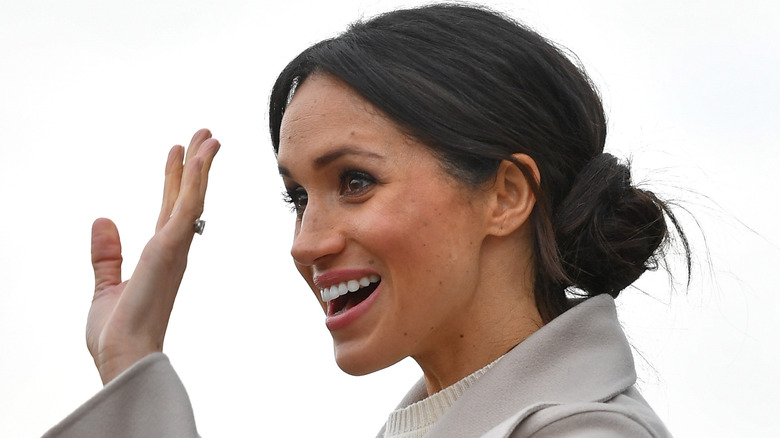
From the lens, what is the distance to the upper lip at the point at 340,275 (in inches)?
166

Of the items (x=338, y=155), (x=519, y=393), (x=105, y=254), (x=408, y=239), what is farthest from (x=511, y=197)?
(x=105, y=254)

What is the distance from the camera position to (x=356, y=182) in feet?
13.9

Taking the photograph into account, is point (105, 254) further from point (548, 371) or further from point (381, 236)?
point (548, 371)

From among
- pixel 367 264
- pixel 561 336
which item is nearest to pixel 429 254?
pixel 367 264

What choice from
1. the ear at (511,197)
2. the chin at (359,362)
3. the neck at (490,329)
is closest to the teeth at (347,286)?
the chin at (359,362)

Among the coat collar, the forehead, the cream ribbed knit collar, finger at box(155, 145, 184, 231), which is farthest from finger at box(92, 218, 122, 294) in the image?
the coat collar

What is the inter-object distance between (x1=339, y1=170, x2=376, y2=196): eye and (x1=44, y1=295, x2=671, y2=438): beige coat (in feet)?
2.14

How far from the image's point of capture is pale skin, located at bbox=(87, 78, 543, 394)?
13.7 feet

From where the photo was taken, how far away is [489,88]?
4332 mm

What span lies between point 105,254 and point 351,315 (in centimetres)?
83

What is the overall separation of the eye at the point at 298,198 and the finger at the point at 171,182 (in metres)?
0.35

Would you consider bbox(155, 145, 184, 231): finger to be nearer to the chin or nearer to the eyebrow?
the eyebrow

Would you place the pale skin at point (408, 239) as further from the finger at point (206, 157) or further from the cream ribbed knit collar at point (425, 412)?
the finger at point (206, 157)

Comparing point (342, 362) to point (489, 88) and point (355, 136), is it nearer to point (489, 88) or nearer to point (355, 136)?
point (355, 136)
